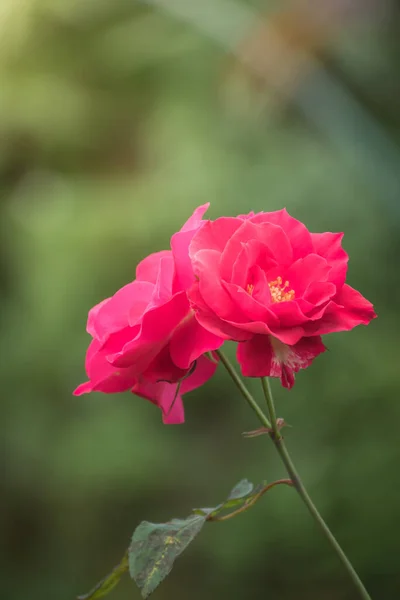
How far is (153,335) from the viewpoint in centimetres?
36

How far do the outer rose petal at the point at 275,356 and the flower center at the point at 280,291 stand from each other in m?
0.02

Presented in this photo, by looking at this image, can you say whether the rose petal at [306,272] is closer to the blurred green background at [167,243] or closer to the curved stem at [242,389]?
the curved stem at [242,389]

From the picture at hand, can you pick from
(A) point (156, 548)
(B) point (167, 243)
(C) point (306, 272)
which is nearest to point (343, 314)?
(C) point (306, 272)

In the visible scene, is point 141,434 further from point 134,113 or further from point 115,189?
point 134,113

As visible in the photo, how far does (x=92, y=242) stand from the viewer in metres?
1.56

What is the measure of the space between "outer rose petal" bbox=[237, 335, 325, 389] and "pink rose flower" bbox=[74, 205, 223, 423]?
16 millimetres

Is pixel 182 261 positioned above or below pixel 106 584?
above

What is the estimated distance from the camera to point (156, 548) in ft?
1.20

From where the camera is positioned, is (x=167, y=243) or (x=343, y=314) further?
(x=167, y=243)

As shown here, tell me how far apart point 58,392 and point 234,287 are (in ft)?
4.20

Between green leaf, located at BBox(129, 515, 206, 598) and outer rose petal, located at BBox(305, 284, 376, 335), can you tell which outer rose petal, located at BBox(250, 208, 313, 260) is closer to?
outer rose petal, located at BBox(305, 284, 376, 335)

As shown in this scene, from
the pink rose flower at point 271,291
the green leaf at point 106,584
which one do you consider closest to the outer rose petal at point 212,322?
the pink rose flower at point 271,291

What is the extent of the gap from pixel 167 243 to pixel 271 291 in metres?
1.13

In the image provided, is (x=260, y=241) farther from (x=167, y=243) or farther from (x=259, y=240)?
(x=167, y=243)
